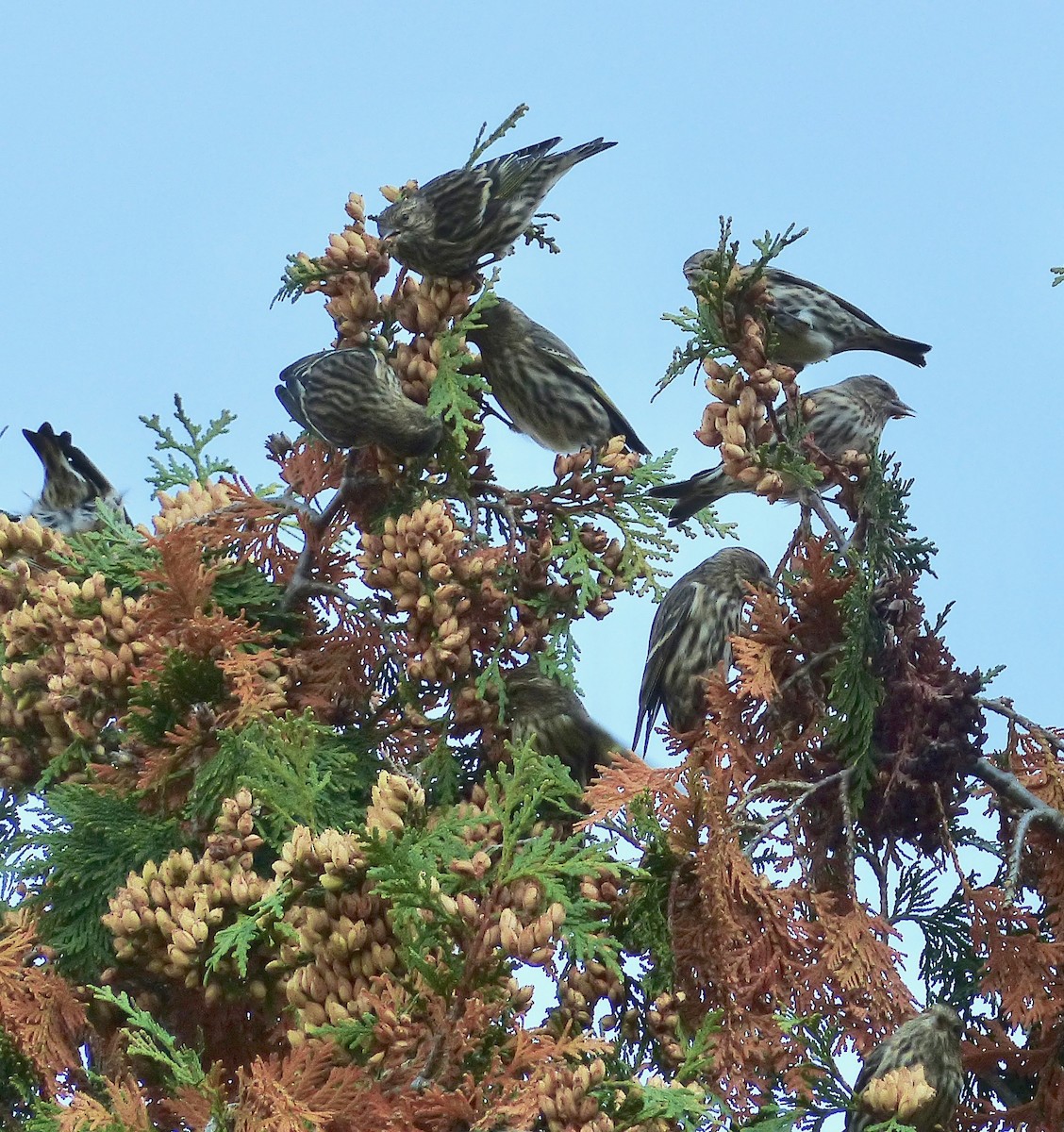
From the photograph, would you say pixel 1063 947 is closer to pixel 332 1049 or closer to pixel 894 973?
pixel 894 973

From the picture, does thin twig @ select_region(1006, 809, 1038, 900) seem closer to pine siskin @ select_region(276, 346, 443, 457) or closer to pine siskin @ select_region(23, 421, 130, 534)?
pine siskin @ select_region(276, 346, 443, 457)

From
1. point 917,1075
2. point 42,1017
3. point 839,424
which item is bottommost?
point 42,1017

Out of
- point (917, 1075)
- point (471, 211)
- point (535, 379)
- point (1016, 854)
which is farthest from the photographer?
point (535, 379)

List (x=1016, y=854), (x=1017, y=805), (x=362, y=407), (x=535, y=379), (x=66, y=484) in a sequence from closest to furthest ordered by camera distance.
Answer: (x=1016, y=854), (x=1017, y=805), (x=362, y=407), (x=535, y=379), (x=66, y=484)

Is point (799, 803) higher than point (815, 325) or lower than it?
lower

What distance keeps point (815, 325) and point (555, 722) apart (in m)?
1.60

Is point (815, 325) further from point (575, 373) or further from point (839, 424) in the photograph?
point (575, 373)

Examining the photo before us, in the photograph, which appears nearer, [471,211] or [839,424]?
[471,211]

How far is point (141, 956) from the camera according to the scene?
277 cm

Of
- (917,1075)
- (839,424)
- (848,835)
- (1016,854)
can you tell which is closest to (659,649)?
(839,424)

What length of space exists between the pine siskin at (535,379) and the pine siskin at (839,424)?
0.34 meters

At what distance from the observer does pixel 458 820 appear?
280 centimetres

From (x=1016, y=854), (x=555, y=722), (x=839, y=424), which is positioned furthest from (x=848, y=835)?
(x=839, y=424)

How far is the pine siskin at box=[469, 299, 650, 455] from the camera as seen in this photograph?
428 cm
